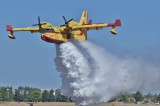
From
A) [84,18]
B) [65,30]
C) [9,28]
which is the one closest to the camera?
[65,30]

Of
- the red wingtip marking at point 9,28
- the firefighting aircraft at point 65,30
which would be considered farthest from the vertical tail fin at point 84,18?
the red wingtip marking at point 9,28

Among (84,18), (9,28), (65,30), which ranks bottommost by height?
(65,30)

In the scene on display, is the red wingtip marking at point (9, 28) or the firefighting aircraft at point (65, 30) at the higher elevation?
the red wingtip marking at point (9, 28)

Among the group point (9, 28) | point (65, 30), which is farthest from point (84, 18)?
point (9, 28)

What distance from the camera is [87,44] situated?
307 ft

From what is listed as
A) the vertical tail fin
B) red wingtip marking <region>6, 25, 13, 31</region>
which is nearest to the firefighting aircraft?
red wingtip marking <region>6, 25, 13, 31</region>

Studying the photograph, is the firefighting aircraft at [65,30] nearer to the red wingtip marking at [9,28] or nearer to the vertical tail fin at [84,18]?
the red wingtip marking at [9,28]

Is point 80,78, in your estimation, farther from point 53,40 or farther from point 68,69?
point 53,40

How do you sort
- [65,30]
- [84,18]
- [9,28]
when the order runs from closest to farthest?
1. [65,30]
2. [9,28]
3. [84,18]

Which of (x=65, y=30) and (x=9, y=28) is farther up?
(x=9, y=28)

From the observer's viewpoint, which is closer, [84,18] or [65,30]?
[65,30]

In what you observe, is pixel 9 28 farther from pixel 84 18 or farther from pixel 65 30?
pixel 84 18

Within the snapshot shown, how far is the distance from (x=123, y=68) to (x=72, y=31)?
37.2 feet

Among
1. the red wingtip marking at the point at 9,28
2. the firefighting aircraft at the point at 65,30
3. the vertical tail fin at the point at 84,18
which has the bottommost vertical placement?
the firefighting aircraft at the point at 65,30
